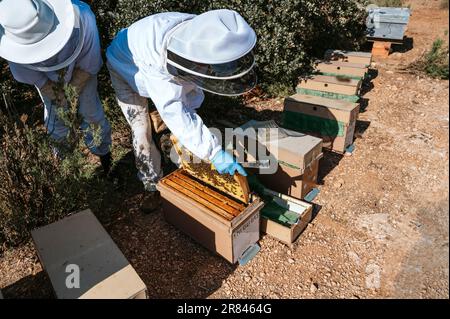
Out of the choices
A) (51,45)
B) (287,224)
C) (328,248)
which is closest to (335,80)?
(287,224)

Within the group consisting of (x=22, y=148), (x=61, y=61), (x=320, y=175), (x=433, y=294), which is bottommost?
(x=320, y=175)

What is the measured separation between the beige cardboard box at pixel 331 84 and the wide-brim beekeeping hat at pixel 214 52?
2.61 metres

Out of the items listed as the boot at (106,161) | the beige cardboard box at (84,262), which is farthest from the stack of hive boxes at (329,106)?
the beige cardboard box at (84,262)

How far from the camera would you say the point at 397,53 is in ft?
24.1

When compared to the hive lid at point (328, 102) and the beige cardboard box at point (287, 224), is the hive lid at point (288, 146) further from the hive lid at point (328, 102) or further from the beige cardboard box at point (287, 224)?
the hive lid at point (328, 102)

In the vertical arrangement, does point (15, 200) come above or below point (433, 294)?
below

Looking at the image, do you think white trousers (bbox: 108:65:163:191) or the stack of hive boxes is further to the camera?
the stack of hive boxes

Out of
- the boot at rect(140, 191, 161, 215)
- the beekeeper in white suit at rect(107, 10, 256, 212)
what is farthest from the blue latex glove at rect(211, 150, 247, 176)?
the boot at rect(140, 191, 161, 215)

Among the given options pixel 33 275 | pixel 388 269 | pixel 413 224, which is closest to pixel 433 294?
pixel 388 269

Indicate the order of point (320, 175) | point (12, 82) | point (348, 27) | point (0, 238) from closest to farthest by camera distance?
point (0, 238), point (320, 175), point (12, 82), point (348, 27)

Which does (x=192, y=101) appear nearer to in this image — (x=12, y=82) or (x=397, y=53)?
(x=12, y=82)

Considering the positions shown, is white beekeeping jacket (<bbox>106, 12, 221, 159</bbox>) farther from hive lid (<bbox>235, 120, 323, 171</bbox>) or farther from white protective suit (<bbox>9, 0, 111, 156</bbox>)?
hive lid (<bbox>235, 120, 323, 171</bbox>)

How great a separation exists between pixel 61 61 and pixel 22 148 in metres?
0.74

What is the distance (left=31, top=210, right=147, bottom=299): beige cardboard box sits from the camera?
2047 millimetres
